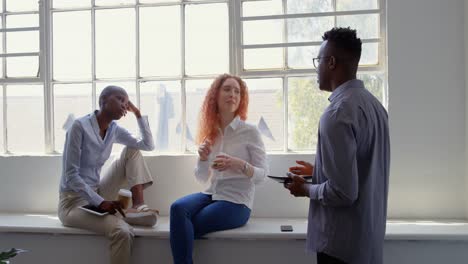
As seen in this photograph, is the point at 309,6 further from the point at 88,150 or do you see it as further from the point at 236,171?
the point at 88,150

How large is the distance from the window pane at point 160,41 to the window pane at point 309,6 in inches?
40.2

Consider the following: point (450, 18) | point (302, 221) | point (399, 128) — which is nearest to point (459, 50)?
point (450, 18)

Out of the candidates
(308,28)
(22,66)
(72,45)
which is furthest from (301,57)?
(22,66)

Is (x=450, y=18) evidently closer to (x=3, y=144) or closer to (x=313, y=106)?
(x=313, y=106)

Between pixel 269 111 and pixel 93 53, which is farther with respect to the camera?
pixel 93 53

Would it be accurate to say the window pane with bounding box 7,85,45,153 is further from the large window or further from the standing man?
the standing man

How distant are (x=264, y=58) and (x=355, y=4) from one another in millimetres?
880

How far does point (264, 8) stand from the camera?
417cm

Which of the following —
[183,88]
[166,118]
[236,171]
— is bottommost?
[236,171]

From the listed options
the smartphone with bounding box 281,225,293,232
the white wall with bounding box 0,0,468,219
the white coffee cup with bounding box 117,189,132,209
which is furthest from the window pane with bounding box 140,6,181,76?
the white wall with bounding box 0,0,468,219

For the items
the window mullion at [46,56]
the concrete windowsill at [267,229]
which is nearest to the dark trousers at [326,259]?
the concrete windowsill at [267,229]

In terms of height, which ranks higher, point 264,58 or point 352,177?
point 264,58

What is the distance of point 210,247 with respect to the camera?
3.45 meters

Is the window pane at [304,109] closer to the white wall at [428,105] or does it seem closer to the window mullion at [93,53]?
the white wall at [428,105]
